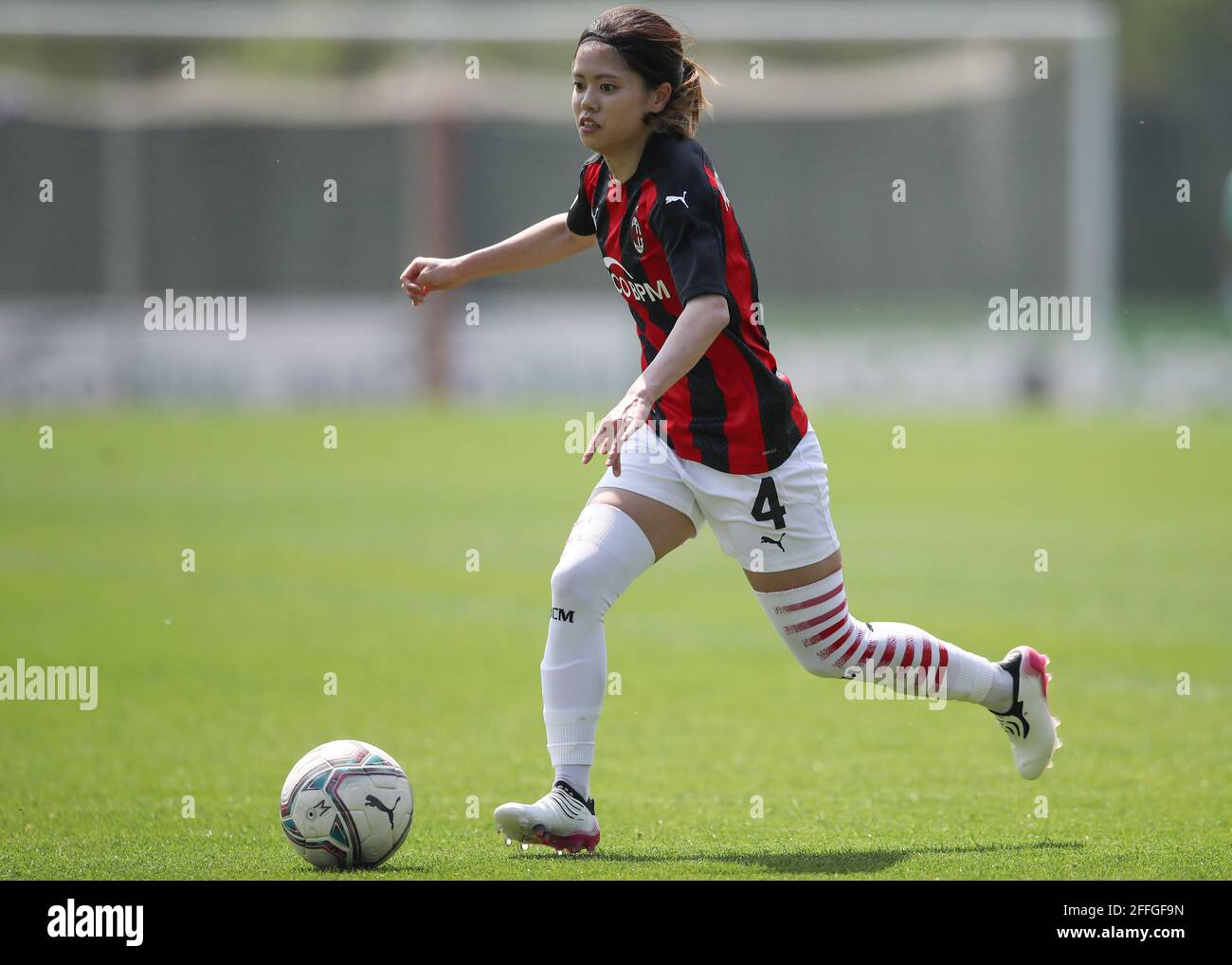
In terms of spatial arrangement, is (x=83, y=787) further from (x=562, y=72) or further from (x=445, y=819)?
(x=562, y=72)

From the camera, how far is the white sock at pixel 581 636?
16.2 feet

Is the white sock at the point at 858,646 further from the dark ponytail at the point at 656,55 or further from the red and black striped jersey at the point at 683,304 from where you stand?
the dark ponytail at the point at 656,55

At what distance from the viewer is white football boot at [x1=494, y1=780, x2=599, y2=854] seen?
477 centimetres

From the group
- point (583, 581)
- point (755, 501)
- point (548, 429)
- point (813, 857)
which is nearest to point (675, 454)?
point (755, 501)

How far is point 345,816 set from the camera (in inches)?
188

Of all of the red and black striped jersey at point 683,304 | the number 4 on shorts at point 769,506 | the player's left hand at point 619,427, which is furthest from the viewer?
the number 4 on shorts at point 769,506

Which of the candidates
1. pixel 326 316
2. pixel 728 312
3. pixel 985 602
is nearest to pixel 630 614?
pixel 985 602

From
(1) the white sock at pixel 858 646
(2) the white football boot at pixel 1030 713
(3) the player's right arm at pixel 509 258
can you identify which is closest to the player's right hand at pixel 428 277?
(3) the player's right arm at pixel 509 258

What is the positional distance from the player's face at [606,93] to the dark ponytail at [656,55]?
0.03 meters

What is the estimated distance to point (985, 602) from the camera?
11.1 meters

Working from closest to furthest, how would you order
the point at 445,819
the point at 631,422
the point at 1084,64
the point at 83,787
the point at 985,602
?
1. the point at 631,422
2. the point at 445,819
3. the point at 83,787
4. the point at 985,602
5. the point at 1084,64

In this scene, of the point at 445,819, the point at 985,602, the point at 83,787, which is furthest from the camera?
the point at 985,602

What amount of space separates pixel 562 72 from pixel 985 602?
1149 inches

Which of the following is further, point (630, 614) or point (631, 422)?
point (630, 614)
